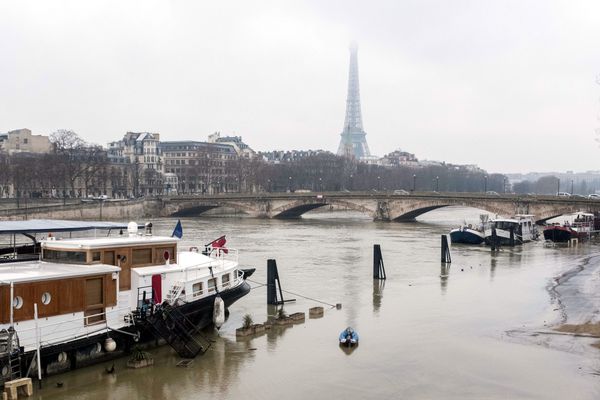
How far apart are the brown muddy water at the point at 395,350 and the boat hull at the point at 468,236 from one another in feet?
56.0

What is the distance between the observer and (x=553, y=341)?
22781 millimetres

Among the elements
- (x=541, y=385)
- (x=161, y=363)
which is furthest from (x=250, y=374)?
(x=541, y=385)

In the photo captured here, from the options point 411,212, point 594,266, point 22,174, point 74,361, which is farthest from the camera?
point 22,174

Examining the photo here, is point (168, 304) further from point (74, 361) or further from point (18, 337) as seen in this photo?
point (18, 337)

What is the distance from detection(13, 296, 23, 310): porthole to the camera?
715 inches

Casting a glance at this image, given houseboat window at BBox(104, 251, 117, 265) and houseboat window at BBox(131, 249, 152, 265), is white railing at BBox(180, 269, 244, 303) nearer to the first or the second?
houseboat window at BBox(131, 249, 152, 265)

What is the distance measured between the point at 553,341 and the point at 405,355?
513 centimetres

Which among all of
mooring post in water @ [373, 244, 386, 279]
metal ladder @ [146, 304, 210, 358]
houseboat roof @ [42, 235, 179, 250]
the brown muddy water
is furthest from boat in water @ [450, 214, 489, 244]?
metal ladder @ [146, 304, 210, 358]

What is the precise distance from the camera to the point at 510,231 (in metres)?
57.0

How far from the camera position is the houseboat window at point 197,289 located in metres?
23.7

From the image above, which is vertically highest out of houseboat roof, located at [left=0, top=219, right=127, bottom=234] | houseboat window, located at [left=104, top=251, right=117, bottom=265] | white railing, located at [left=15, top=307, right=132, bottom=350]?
houseboat roof, located at [left=0, top=219, right=127, bottom=234]

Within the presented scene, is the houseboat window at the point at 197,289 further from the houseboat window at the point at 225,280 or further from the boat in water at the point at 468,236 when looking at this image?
the boat in water at the point at 468,236

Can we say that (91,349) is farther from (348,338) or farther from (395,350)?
(395,350)

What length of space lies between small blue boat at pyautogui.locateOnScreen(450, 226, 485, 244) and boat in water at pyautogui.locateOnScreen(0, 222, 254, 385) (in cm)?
3678
